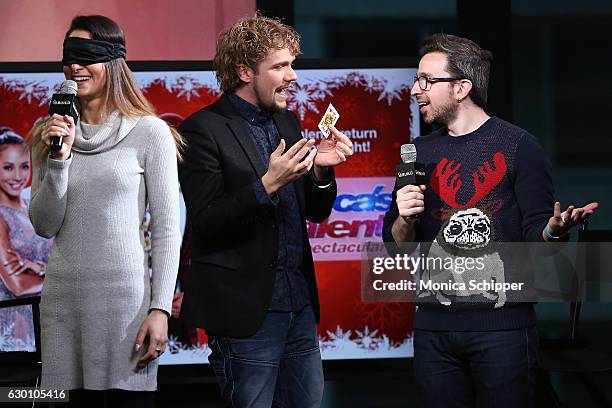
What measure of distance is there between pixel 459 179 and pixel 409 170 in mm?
198

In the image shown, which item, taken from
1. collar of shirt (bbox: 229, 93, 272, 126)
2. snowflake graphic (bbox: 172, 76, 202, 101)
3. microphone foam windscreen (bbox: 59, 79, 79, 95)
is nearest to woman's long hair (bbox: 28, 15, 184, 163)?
→ microphone foam windscreen (bbox: 59, 79, 79, 95)

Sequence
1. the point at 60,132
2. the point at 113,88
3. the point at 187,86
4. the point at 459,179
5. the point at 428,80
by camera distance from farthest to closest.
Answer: the point at 187,86
the point at 428,80
the point at 459,179
the point at 113,88
the point at 60,132

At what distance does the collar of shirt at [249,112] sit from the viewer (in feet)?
9.23

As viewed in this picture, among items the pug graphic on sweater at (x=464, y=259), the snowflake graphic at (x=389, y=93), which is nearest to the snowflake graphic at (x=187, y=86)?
the snowflake graphic at (x=389, y=93)

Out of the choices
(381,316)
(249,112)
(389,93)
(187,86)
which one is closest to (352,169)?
(389,93)

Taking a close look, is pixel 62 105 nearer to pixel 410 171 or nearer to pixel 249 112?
pixel 249 112

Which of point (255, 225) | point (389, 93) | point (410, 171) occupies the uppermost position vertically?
point (389, 93)

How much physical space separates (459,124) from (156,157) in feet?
3.48

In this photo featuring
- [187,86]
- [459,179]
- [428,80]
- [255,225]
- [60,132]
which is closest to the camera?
[60,132]

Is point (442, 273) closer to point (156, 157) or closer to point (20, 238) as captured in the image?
point (156, 157)

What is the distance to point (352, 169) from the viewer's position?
455 centimetres

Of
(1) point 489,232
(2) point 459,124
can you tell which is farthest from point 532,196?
(2) point 459,124

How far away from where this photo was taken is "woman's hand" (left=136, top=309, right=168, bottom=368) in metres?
2.45

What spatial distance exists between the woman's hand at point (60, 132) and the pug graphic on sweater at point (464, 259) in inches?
46.7
